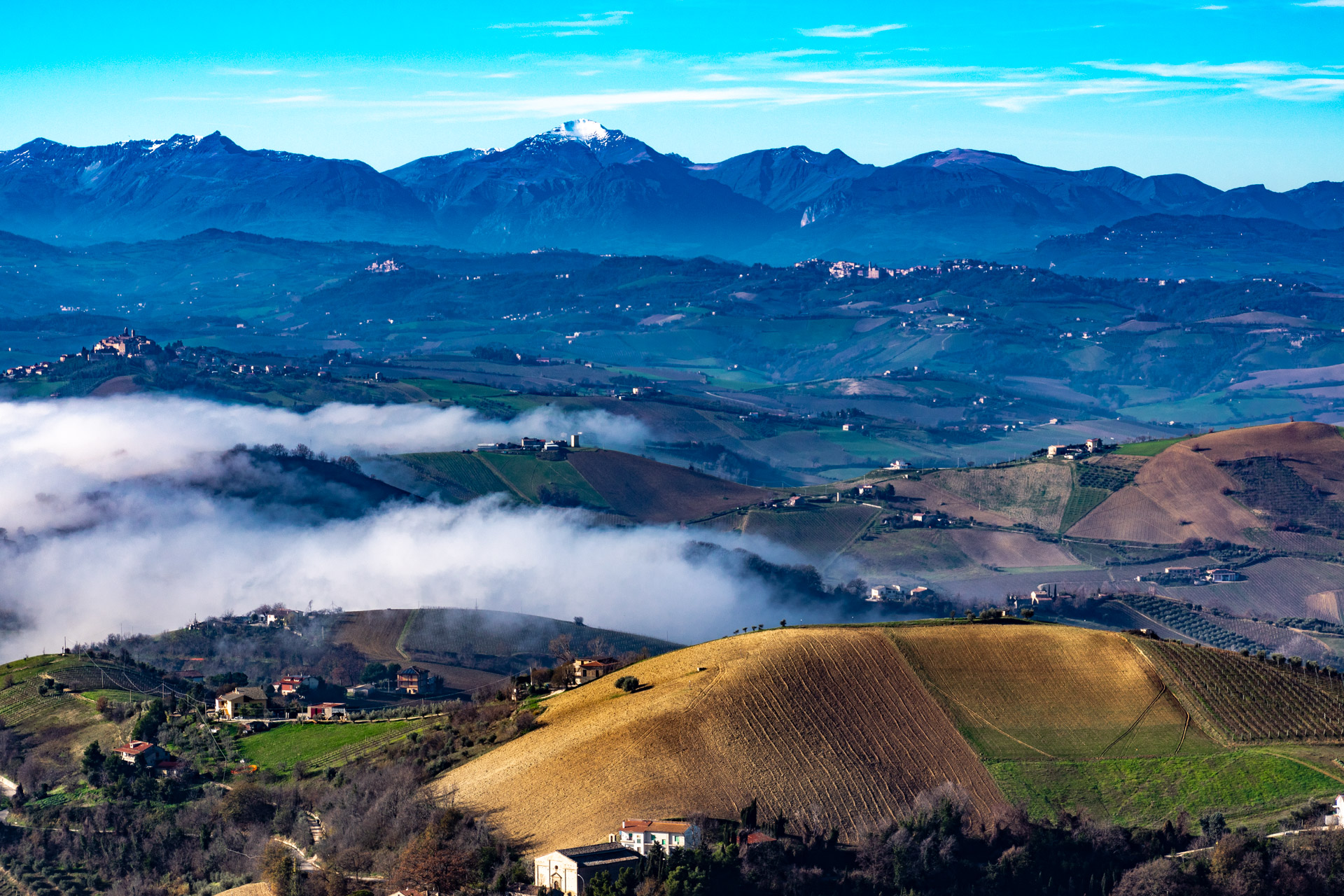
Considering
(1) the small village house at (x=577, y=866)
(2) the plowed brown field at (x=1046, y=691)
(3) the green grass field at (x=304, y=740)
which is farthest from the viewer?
(3) the green grass field at (x=304, y=740)

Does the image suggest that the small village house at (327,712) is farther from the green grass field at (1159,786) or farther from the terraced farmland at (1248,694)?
the terraced farmland at (1248,694)

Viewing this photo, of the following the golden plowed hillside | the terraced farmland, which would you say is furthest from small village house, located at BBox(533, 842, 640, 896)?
the terraced farmland

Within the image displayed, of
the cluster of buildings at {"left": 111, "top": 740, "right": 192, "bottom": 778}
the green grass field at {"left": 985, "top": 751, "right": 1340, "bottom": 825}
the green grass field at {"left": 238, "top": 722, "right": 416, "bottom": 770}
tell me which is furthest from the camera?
the green grass field at {"left": 238, "top": 722, "right": 416, "bottom": 770}

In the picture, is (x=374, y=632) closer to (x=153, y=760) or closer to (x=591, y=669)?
(x=591, y=669)

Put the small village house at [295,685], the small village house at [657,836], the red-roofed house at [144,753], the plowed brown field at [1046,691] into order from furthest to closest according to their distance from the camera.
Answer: the small village house at [295,685] < the red-roofed house at [144,753] < the plowed brown field at [1046,691] < the small village house at [657,836]

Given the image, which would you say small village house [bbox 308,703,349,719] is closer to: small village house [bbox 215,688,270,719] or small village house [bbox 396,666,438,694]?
small village house [bbox 215,688,270,719]

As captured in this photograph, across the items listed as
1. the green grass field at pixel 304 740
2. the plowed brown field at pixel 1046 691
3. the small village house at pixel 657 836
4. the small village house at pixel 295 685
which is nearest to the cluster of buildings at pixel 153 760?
the green grass field at pixel 304 740

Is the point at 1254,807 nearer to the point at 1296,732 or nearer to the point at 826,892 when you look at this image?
the point at 1296,732
